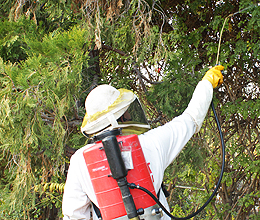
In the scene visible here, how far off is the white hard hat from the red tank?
0.47ft

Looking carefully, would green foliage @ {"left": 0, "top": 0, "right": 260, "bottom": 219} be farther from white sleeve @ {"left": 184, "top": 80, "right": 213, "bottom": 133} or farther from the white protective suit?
white sleeve @ {"left": 184, "top": 80, "right": 213, "bottom": 133}

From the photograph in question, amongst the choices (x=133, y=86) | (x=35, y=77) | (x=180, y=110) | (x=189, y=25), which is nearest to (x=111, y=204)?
(x=35, y=77)

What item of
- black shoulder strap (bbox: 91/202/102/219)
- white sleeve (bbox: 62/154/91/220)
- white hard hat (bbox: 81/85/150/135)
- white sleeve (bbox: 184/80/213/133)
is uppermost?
white hard hat (bbox: 81/85/150/135)

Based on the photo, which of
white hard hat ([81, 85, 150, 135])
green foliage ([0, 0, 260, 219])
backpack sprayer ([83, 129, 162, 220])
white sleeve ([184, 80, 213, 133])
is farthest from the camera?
green foliage ([0, 0, 260, 219])

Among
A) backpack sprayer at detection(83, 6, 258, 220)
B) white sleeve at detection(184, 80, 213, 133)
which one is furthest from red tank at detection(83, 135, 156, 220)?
white sleeve at detection(184, 80, 213, 133)

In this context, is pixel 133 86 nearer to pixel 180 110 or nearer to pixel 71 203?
pixel 180 110

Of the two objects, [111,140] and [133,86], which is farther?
[133,86]

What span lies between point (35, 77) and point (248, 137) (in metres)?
3.02

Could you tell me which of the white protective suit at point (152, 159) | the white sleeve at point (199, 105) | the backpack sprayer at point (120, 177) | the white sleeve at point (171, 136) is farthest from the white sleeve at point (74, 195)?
the white sleeve at point (199, 105)

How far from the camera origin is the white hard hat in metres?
1.55

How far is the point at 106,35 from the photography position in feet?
9.12

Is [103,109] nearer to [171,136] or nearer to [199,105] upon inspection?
[171,136]

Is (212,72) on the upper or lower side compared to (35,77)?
lower

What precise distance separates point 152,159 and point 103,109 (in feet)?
1.48
